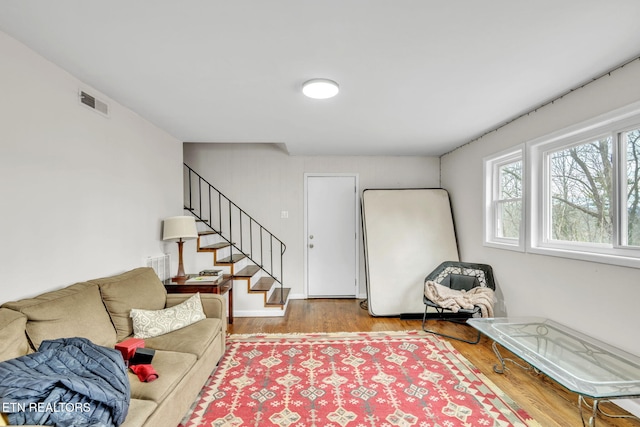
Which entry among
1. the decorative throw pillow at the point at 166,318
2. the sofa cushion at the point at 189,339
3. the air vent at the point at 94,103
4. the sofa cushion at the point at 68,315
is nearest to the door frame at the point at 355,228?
the decorative throw pillow at the point at 166,318

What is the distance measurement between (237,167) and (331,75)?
2.99 metres

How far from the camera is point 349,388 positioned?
233 cm

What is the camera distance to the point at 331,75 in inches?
84.5

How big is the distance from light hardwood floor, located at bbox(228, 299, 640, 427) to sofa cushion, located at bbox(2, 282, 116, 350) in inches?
67.6

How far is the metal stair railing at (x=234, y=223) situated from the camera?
477cm

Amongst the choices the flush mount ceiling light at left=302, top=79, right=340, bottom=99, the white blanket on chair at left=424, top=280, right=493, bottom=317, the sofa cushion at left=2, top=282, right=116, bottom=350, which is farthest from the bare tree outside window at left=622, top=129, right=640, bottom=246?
the sofa cushion at left=2, top=282, right=116, bottom=350

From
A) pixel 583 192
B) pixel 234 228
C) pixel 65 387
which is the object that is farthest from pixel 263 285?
pixel 583 192

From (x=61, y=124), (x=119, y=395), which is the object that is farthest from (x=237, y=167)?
(x=119, y=395)

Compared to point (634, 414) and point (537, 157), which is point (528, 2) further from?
point (634, 414)

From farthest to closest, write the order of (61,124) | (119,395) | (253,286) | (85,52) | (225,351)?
(253,286)
(225,351)
(61,124)
(85,52)
(119,395)

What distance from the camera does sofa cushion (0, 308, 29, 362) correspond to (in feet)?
4.48

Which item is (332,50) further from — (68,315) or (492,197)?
(492,197)

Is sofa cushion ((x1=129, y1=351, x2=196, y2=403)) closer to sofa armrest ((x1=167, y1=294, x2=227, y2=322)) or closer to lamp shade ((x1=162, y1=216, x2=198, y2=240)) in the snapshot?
sofa armrest ((x1=167, y1=294, x2=227, y2=322))

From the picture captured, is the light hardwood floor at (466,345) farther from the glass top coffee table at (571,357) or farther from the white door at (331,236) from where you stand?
the white door at (331,236)
